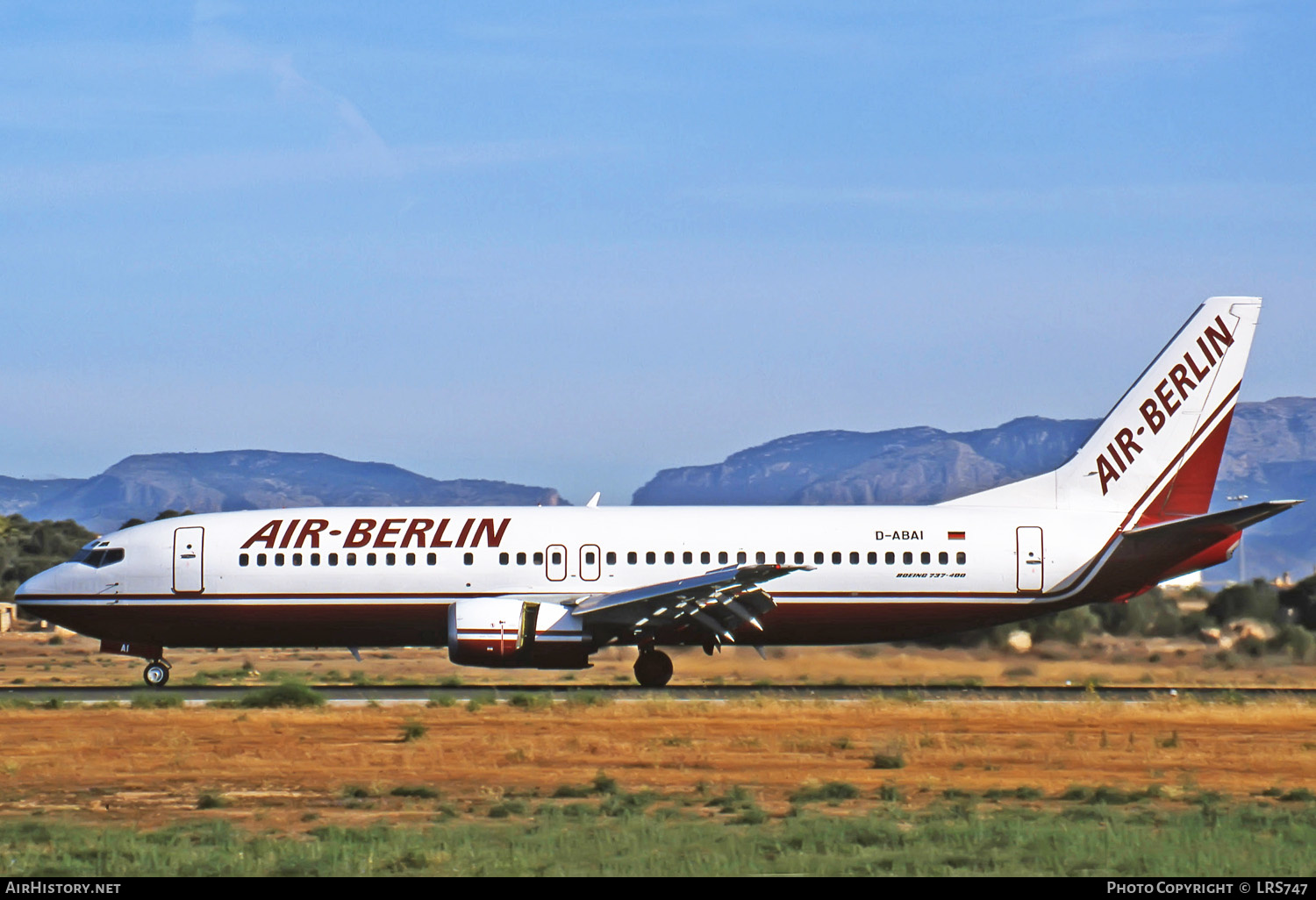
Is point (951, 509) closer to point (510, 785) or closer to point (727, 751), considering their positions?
point (727, 751)

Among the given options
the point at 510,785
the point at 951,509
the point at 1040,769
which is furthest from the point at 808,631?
the point at 510,785

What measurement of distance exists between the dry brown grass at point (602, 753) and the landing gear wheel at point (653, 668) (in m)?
5.52

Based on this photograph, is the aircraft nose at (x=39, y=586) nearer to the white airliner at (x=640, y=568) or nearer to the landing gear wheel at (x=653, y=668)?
the white airliner at (x=640, y=568)

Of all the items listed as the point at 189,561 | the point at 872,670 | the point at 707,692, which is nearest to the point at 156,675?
the point at 189,561

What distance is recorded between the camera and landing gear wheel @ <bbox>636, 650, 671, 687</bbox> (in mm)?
34844

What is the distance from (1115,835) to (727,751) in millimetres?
8196

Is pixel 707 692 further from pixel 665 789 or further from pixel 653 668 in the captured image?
pixel 665 789

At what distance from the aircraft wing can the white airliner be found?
0.21ft

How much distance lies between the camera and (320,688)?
35.2m

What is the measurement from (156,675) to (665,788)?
18.6 metres

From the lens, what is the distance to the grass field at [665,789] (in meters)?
14.5

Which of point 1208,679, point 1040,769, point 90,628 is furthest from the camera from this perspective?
point 1208,679

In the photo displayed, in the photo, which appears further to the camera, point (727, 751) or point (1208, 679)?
point (1208, 679)

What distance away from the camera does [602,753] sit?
2303cm
